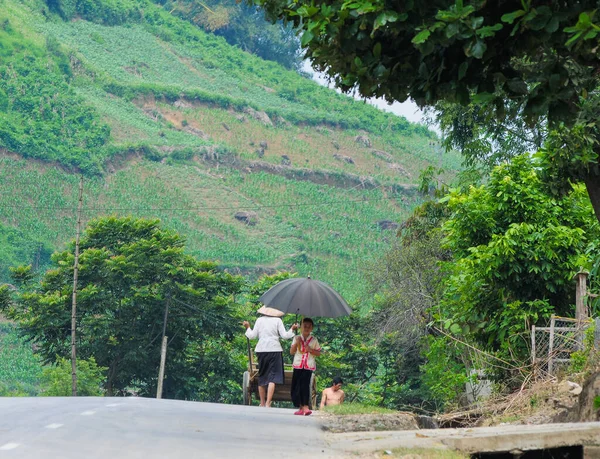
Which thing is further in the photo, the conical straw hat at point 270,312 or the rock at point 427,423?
the conical straw hat at point 270,312

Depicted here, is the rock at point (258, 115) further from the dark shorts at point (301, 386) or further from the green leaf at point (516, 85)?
the green leaf at point (516, 85)

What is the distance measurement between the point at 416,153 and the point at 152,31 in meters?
45.1

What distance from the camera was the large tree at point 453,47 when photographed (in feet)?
→ 23.0

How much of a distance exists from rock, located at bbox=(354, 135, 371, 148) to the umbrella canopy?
116654 mm

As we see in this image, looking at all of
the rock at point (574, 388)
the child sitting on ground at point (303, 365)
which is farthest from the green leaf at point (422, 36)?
the child sitting on ground at point (303, 365)

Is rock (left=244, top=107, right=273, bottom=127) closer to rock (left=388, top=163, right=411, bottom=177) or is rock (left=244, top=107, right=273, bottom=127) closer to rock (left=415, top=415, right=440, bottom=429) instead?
rock (left=388, top=163, right=411, bottom=177)

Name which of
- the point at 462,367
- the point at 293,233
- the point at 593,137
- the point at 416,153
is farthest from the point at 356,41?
the point at 416,153

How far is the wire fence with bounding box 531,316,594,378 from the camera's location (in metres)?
14.5

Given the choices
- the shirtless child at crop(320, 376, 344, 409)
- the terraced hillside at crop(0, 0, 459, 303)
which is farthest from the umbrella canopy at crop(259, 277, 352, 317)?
the terraced hillside at crop(0, 0, 459, 303)

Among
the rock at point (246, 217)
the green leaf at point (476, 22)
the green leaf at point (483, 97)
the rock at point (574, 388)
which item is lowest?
the rock at point (574, 388)

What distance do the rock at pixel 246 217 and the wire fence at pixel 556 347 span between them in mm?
84460

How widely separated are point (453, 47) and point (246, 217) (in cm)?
9340

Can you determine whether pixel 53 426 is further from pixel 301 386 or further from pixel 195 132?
pixel 195 132

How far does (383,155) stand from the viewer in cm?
12825
